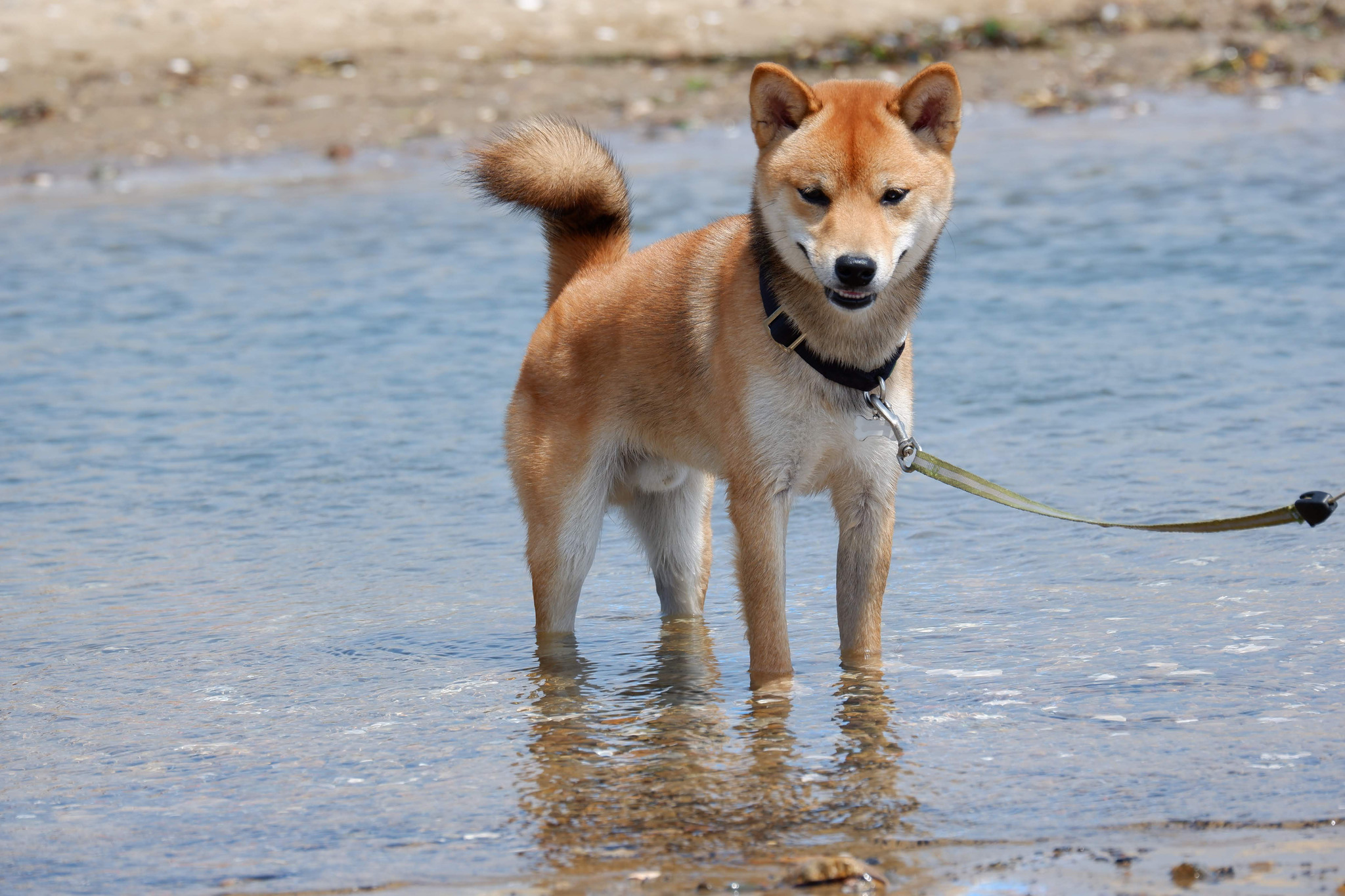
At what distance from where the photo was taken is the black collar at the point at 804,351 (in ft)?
13.7

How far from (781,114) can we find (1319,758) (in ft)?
6.93

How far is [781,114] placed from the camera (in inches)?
166

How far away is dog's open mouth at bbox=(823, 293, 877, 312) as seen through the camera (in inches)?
154

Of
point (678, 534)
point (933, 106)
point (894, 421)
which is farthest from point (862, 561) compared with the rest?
point (933, 106)

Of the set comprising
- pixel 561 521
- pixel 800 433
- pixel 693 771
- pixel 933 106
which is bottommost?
pixel 693 771

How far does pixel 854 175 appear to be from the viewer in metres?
3.99

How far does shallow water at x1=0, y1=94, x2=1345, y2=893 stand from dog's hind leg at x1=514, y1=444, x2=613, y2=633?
222 millimetres

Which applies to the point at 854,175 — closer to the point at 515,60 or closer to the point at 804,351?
the point at 804,351

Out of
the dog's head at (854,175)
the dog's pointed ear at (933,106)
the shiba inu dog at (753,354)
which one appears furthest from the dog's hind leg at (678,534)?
the dog's pointed ear at (933,106)

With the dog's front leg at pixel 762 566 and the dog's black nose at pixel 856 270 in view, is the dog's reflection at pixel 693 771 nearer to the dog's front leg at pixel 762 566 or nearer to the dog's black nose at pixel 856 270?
the dog's front leg at pixel 762 566

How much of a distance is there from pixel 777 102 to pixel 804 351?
667mm

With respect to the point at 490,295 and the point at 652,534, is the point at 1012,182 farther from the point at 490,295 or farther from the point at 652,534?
the point at 652,534

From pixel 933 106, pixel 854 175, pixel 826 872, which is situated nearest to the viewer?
pixel 826 872

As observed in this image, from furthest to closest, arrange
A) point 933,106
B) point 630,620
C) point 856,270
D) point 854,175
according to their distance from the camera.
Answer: point 630,620 < point 933,106 < point 854,175 < point 856,270
